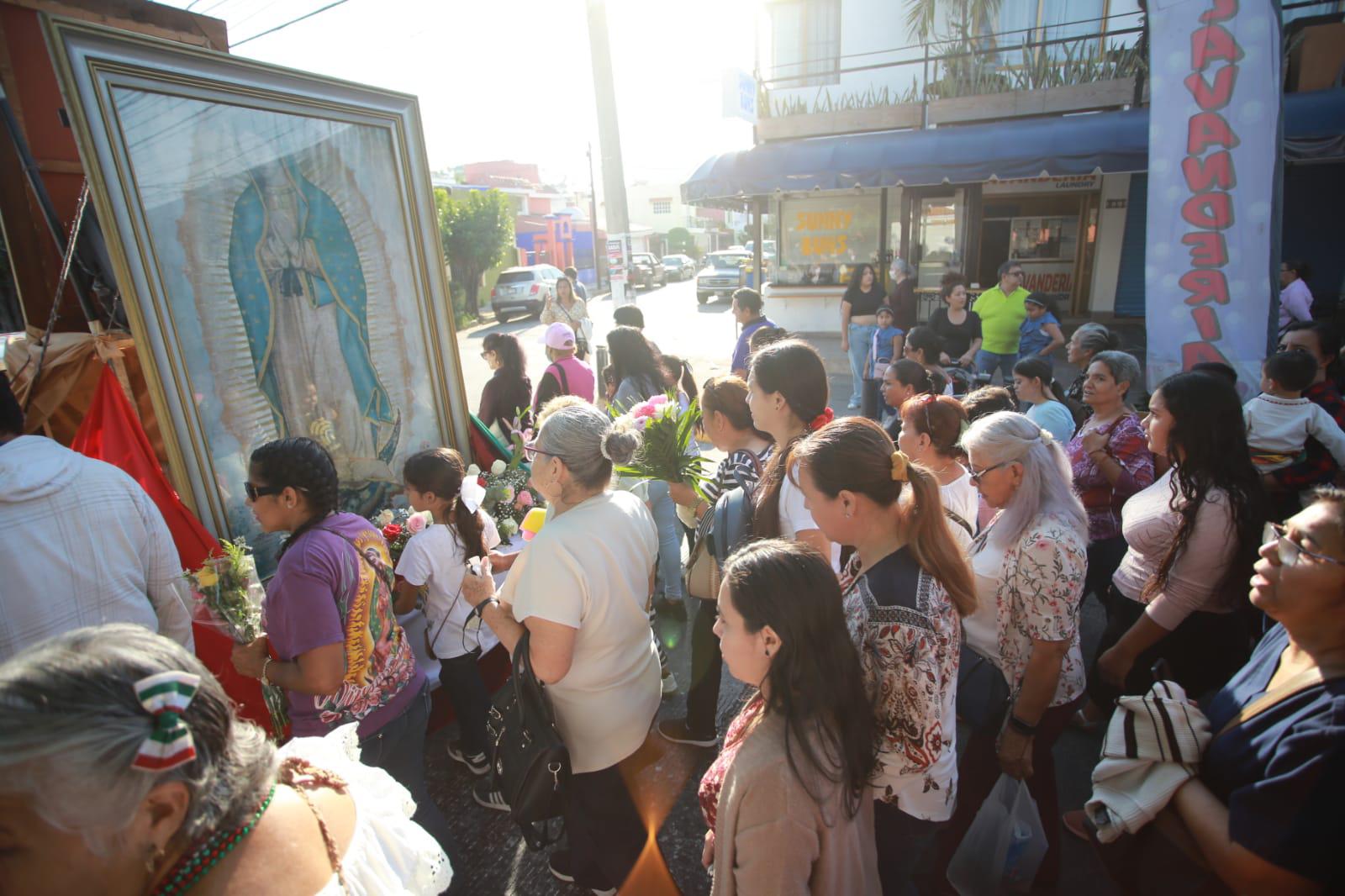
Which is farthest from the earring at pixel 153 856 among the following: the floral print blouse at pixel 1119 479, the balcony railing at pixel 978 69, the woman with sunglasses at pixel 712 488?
the balcony railing at pixel 978 69

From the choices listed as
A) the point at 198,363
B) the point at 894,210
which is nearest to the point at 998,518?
the point at 198,363

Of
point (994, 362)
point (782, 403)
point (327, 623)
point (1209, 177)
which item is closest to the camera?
point (327, 623)

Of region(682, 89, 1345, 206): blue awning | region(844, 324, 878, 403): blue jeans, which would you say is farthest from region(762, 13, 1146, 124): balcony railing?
Result: region(844, 324, 878, 403): blue jeans

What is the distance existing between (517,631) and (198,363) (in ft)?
6.42

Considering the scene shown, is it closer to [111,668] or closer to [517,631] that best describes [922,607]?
[517,631]

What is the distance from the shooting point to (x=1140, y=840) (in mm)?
1676

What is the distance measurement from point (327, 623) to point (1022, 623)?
2199 millimetres

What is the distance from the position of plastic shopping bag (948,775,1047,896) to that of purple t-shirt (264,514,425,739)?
2064 mm

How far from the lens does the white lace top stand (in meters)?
1.31

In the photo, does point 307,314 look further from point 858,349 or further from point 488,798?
point 858,349

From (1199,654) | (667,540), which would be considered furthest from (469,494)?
(1199,654)

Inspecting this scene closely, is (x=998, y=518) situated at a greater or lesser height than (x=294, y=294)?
lesser

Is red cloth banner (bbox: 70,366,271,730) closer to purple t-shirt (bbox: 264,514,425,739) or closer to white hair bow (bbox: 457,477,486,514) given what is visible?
purple t-shirt (bbox: 264,514,425,739)

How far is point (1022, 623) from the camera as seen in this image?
217 cm
